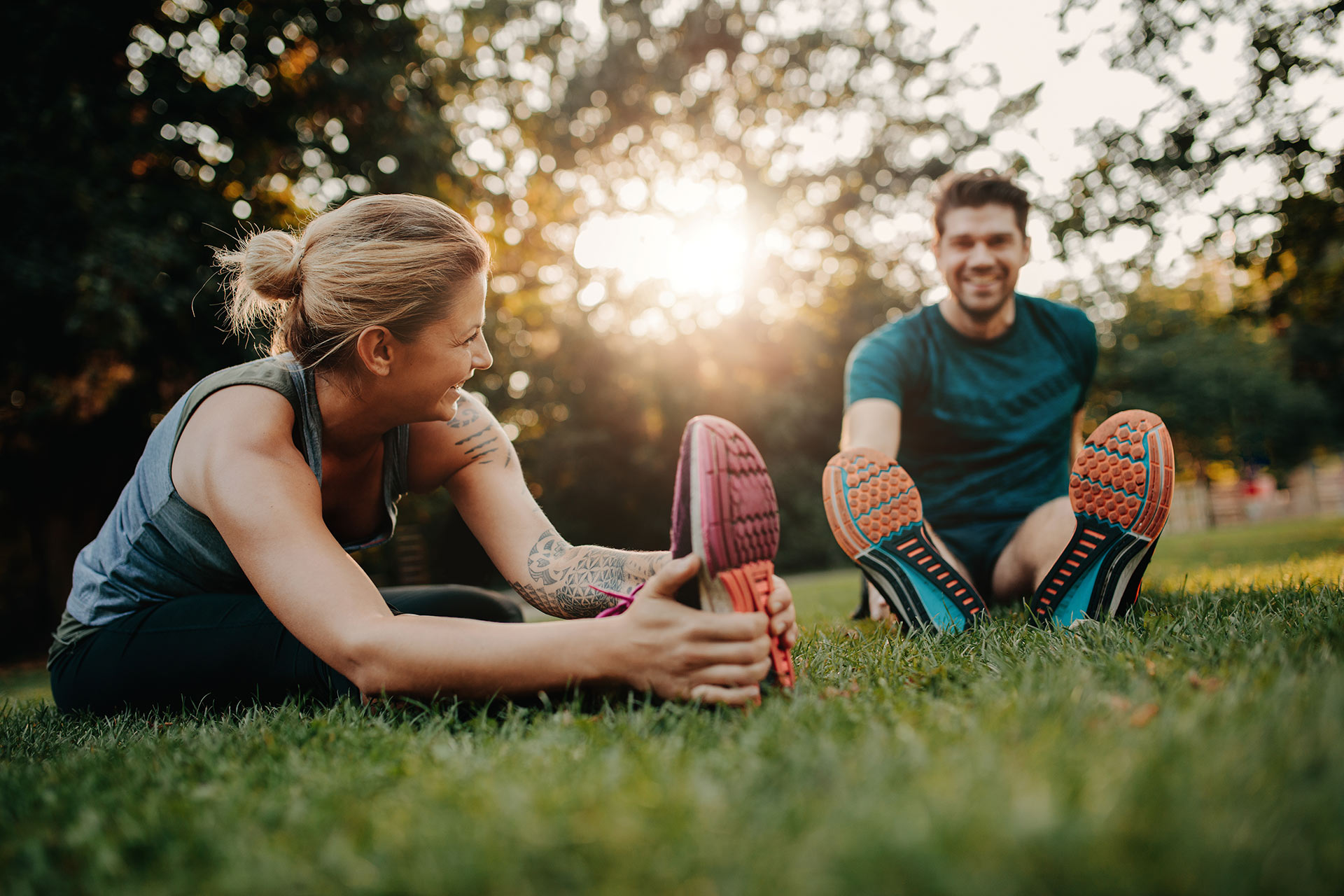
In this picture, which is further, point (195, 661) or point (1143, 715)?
point (195, 661)

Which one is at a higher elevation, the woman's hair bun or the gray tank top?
the woman's hair bun

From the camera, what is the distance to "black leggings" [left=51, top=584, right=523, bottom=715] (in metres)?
2.04

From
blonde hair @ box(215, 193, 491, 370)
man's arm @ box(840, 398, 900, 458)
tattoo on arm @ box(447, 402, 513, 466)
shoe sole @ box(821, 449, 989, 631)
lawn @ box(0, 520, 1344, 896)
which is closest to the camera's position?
lawn @ box(0, 520, 1344, 896)

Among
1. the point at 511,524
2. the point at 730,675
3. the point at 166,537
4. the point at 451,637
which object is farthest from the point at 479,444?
the point at 730,675

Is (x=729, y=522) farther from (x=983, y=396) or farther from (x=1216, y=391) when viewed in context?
(x=1216, y=391)

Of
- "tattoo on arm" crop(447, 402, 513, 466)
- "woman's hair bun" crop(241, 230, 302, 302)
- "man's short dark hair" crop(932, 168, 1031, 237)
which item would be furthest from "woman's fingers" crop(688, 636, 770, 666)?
"man's short dark hair" crop(932, 168, 1031, 237)

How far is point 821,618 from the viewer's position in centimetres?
377

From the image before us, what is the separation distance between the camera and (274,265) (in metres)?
2.14

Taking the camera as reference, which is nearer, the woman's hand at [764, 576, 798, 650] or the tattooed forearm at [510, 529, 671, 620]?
the woman's hand at [764, 576, 798, 650]

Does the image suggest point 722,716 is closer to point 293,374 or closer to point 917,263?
point 293,374

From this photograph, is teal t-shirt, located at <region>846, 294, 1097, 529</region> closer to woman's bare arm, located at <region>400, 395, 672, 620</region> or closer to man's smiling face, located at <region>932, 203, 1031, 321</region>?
man's smiling face, located at <region>932, 203, 1031, 321</region>

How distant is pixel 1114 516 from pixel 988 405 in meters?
1.24

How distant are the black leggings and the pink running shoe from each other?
0.94m

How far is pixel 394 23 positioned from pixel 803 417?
42.2 ft
